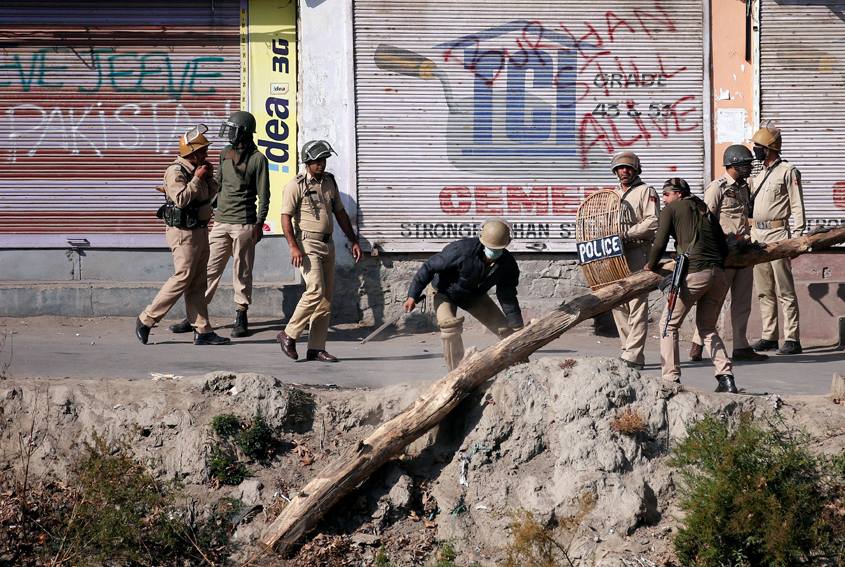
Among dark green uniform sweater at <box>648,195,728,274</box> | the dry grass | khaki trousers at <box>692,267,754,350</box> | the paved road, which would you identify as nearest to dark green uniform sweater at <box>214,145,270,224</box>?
the paved road

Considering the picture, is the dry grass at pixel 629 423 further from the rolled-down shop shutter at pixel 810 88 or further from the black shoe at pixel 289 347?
the rolled-down shop shutter at pixel 810 88

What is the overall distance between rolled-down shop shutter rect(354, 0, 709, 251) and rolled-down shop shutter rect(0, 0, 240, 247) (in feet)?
6.24

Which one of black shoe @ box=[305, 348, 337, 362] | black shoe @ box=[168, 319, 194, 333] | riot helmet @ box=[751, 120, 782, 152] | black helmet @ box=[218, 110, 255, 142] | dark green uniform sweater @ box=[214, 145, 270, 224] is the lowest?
black shoe @ box=[305, 348, 337, 362]

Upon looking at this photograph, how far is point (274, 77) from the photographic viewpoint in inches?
362

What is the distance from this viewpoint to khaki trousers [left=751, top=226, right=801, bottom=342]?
801 cm

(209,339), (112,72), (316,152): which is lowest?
(209,339)

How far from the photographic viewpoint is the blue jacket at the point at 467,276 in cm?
615

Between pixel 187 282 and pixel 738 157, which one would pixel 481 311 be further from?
pixel 187 282

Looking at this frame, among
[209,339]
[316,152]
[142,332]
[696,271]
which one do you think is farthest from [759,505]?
[142,332]

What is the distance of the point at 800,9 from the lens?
918cm

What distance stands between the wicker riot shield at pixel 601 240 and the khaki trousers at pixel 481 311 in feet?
3.01

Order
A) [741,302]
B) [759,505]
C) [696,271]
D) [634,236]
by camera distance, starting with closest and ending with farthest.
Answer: [759,505], [696,271], [634,236], [741,302]

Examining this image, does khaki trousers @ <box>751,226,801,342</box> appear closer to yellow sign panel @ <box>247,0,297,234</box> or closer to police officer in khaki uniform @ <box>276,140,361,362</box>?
police officer in khaki uniform @ <box>276,140,361,362</box>

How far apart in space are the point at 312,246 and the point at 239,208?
132 centimetres
